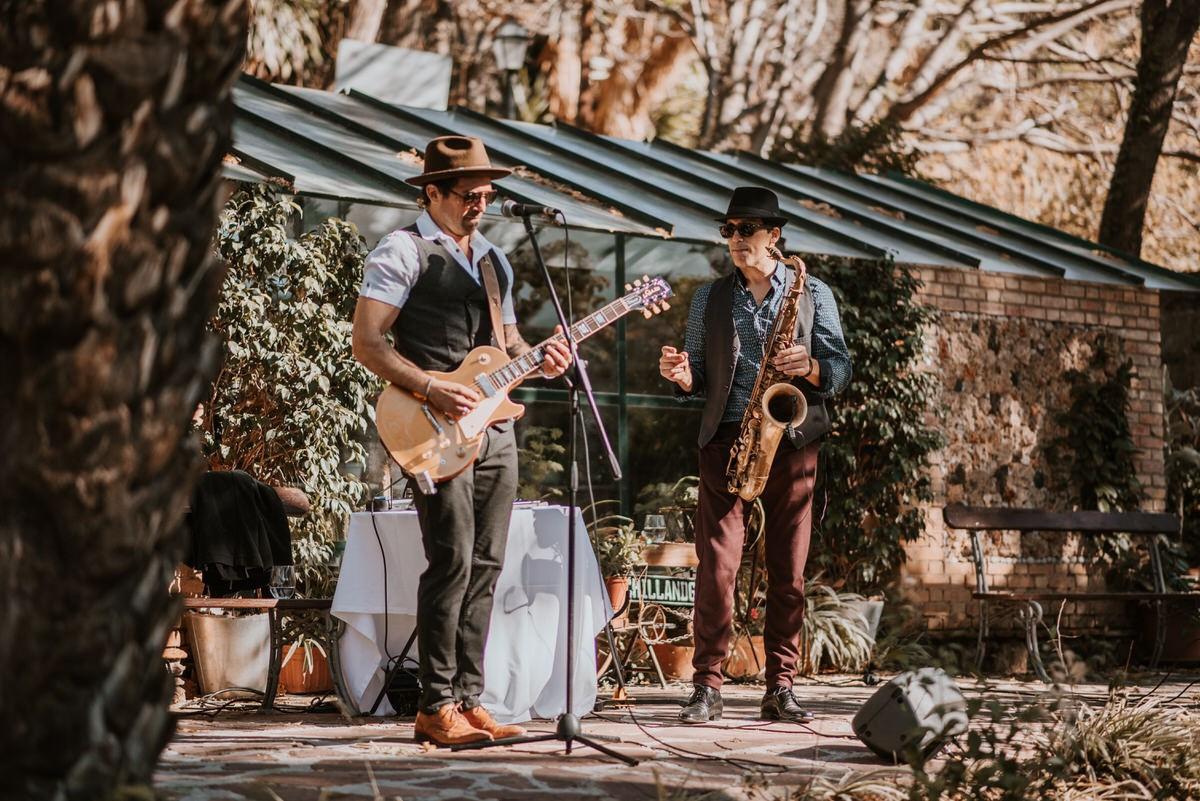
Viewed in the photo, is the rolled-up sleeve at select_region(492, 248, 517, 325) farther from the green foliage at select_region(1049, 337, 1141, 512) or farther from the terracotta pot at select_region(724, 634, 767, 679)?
the green foliage at select_region(1049, 337, 1141, 512)

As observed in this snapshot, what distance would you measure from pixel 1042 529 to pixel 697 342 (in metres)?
4.19

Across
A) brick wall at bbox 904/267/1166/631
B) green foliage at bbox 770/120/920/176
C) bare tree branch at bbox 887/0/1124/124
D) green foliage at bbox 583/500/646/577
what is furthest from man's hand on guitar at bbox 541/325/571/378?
bare tree branch at bbox 887/0/1124/124

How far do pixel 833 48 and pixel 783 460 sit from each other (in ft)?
40.6

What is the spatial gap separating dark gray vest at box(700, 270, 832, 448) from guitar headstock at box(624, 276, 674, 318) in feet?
0.73

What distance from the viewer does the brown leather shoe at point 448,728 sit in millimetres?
4766

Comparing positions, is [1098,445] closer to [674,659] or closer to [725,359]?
[674,659]

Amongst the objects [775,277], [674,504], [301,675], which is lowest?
[301,675]

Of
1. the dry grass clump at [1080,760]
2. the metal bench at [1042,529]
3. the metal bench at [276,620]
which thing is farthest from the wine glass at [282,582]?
the metal bench at [1042,529]

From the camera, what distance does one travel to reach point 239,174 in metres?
7.78

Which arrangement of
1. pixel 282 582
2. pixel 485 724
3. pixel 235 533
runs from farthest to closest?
1. pixel 282 582
2. pixel 235 533
3. pixel 485 724

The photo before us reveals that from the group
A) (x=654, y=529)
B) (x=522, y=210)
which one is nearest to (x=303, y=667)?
(x=654, y=529)

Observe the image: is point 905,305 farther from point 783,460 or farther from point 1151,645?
point 783,460

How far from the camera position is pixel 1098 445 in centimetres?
1061

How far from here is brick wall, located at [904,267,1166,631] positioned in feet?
33.1
